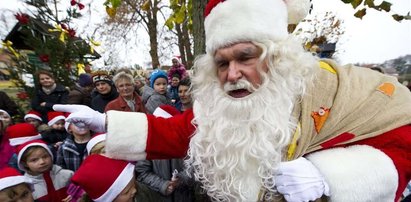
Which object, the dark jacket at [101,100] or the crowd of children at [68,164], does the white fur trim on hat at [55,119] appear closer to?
the crowd of children at [68,164]

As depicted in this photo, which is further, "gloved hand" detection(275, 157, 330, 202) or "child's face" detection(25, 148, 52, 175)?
"child's face" detection(25, 148, 52, 175)

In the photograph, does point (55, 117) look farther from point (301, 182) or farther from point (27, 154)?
point (301, 182)

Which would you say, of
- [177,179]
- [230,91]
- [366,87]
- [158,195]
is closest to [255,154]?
[230,91]

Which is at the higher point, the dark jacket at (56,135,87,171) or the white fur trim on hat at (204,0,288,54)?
the white fur trim on hat at (204,0,288,54)

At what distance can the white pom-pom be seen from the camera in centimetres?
187

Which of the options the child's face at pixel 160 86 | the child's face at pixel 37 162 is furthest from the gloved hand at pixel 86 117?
the child's face at pixel 160 86

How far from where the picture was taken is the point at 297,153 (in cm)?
168

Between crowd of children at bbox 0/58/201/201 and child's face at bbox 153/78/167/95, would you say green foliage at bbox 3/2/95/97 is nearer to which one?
crowd of children at bbox 0/58/201/201

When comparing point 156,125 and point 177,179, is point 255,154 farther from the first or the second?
point 177,179

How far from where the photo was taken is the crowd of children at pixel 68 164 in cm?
191

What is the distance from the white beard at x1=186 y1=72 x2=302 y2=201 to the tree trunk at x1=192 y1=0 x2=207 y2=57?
1.03m

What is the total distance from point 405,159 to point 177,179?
6.18ft

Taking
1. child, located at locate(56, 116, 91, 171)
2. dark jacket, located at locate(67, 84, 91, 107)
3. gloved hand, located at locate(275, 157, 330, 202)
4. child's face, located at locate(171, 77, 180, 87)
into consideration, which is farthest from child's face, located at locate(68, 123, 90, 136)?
gloved hand, located at locate(275, 157, 330, 202)

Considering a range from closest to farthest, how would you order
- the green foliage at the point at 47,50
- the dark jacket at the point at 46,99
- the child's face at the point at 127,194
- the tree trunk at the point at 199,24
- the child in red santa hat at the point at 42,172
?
the child's face at the point at 127,194 < the child in red santa hat at the point at 42,172 < the tree trunk at the point at 199,24 < the dark jacket at the point at 46,99 < the green foliage at the point at 47,50
